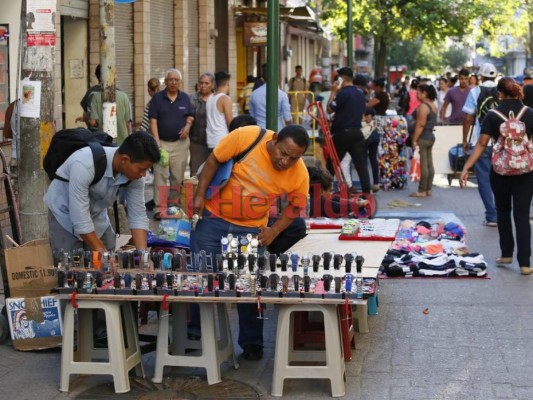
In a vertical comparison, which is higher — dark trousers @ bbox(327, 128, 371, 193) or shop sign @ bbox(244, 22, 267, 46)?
shop sign @ bbox(244, 22, 267, 46)

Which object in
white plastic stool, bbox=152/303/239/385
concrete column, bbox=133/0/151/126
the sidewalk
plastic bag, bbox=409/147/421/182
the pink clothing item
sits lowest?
the sidewalk

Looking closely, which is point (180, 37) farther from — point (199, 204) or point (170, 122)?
point (199, 204)

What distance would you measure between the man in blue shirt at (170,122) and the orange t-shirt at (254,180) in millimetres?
6347

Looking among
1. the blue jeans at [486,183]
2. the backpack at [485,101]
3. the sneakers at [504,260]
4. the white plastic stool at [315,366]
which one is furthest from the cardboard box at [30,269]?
the backpack at [485,101]

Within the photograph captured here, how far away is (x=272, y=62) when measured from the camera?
11062 millimetres

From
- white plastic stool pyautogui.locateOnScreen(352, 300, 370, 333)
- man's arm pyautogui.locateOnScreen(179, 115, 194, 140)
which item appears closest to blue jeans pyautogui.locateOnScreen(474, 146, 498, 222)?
man's arm pyautogui.locateOnScreen(179, 115, 194, 140)

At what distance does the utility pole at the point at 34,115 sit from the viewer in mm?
7820

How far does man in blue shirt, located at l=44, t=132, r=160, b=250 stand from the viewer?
6.91 meters

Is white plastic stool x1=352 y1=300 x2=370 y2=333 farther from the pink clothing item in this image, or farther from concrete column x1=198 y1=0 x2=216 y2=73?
concrete column x1=198 y1=0 x2=216 y2=73

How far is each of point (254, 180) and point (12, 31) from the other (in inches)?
266

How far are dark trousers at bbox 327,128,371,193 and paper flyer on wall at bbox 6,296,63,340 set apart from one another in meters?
8.43

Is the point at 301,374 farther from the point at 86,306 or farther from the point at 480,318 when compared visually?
the point at 480,318

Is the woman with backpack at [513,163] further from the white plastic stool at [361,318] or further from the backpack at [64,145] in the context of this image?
the backpack at [64,145]

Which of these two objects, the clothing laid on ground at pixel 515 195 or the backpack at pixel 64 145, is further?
the clothing laid on ground at pixel 515 195
